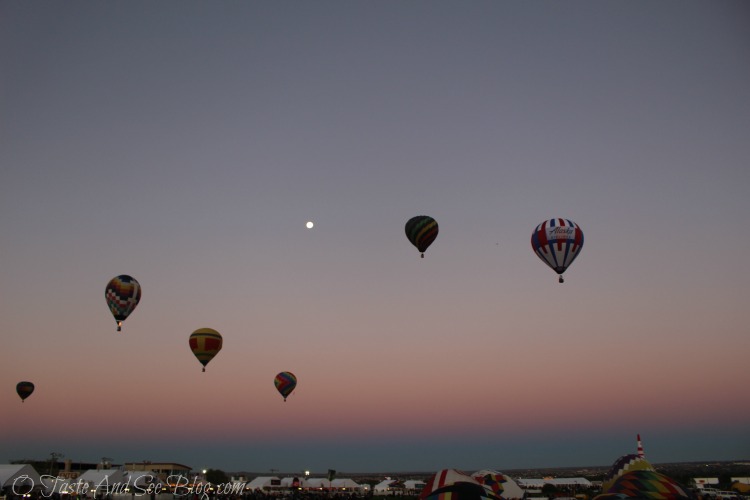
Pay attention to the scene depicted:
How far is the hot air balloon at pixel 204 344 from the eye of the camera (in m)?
29.1

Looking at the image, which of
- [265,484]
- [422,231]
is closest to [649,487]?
[422,231]

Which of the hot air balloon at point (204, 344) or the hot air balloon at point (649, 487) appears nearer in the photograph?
the hot air balloon at point (649, 487)

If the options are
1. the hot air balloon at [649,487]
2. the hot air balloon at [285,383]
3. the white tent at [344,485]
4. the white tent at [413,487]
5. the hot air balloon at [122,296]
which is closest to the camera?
the hot air balloon at [649,487]

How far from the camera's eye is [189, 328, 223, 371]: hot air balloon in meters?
29.1

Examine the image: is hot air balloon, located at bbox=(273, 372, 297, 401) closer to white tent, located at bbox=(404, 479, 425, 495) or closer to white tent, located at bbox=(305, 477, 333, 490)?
white tent, located at bbox=(305, 477, 333, 490)

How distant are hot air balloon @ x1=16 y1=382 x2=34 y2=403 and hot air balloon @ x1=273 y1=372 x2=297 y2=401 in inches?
598

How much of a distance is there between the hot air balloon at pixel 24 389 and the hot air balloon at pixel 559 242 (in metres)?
32.4

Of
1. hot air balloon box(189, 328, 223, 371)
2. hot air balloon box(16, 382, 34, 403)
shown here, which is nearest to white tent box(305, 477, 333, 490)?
hot air balloon box(16, 382, 34, 403)

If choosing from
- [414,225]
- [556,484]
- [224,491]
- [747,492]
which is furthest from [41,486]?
[556,484]

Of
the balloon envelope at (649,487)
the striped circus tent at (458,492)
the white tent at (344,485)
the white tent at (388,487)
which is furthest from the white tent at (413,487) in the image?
the balloon envelope at (649,487)

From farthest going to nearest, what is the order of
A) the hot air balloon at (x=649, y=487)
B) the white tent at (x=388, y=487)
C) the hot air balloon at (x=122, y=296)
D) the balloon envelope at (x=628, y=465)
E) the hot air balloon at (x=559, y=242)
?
the white tent at (x=388, y=487)
the hot air balloon at (x=122, y=296)
the hot air balloon at (x=559, y=242)
the balloon envelope at (x=628, y=465)
the hot air balloon at (x=649, y=487)

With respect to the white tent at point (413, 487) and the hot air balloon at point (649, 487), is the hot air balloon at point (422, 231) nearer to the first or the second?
the hot air balloon at point (649, 487)

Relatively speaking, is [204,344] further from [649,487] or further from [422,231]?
[649,487]

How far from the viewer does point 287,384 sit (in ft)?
128
